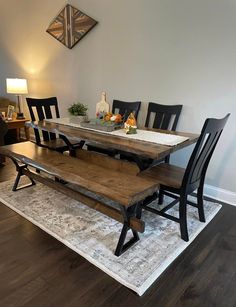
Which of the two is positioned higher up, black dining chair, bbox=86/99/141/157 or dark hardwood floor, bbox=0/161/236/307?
black dining chair, bbox=86/99/141/157

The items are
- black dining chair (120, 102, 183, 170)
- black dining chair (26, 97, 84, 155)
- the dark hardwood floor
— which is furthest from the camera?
black dining chair (26, 97, 84, 155)

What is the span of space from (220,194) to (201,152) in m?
1.16

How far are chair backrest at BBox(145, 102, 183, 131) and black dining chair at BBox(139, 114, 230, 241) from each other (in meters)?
0.75

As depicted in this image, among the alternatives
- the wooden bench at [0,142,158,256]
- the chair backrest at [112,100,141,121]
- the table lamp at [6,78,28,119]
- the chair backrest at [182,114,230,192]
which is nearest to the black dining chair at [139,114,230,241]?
the chair backrest at [182,114,230,192]

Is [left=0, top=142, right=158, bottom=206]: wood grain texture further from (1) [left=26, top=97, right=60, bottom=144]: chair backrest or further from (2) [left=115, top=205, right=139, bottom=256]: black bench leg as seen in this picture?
(1) [left=26, top=97, right=60, bottom=144]: chair backrest

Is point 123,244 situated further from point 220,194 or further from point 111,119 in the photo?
point 220,194

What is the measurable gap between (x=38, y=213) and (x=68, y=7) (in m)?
3.06

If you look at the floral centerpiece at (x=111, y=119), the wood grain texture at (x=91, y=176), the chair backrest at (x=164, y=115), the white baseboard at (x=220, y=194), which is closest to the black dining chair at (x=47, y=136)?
the wood grain texture at (x=91, y=176)

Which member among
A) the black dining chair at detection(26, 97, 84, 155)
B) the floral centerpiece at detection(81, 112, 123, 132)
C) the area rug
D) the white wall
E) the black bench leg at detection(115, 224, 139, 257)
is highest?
the white wall

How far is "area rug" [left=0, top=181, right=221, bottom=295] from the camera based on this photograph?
5.88 ft

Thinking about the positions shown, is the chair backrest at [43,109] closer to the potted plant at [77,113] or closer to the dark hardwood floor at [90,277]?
the potted plant at [77,113]

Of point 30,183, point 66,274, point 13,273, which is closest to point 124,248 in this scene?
point 66,274

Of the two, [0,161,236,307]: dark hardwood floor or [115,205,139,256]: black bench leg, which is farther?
[115,205,139,256]: black bench leg

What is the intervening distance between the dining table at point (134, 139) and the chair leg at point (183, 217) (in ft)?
1.26
